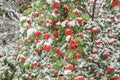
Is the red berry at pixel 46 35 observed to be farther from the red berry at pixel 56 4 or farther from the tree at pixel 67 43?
the red berry at pixel 56 4

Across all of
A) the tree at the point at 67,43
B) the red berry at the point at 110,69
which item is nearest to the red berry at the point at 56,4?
the tree at the point at 67,43

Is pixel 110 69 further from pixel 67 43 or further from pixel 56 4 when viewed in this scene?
pixel 56 4

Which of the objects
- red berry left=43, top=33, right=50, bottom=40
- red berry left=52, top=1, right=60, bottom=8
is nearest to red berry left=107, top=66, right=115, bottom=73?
red berry left=43, top=33, right=50, bottom=40

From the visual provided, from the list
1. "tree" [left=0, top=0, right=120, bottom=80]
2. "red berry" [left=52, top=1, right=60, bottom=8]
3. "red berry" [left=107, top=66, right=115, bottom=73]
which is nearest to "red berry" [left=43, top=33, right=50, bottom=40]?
"tree" [left=0, top=0, right=120, bottom=80]

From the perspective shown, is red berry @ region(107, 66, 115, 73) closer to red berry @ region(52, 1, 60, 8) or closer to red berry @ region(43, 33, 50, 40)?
red berry @ region(43, 33, 50, 40)

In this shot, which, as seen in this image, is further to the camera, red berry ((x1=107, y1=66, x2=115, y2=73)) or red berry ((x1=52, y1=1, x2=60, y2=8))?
red berry ((x1=107, y1=66, x2=115, y2=73))

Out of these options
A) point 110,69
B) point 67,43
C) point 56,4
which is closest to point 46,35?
point 67,43

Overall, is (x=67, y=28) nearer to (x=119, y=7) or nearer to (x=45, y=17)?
(x=45, y=17)

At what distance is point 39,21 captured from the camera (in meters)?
4.52

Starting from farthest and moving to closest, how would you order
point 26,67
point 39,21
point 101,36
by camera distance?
1. point 101,36
2. point 26,67
3. point 39,21

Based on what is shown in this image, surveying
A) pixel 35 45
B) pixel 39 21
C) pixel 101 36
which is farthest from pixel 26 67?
pixel 101 36

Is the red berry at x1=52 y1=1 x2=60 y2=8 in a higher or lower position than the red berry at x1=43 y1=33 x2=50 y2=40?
higher

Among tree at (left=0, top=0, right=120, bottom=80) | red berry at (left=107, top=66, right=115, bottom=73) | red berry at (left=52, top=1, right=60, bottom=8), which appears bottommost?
red berry at (left=107, top=66, right=115, bottom=73)

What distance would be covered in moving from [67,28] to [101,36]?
1.47 meters
